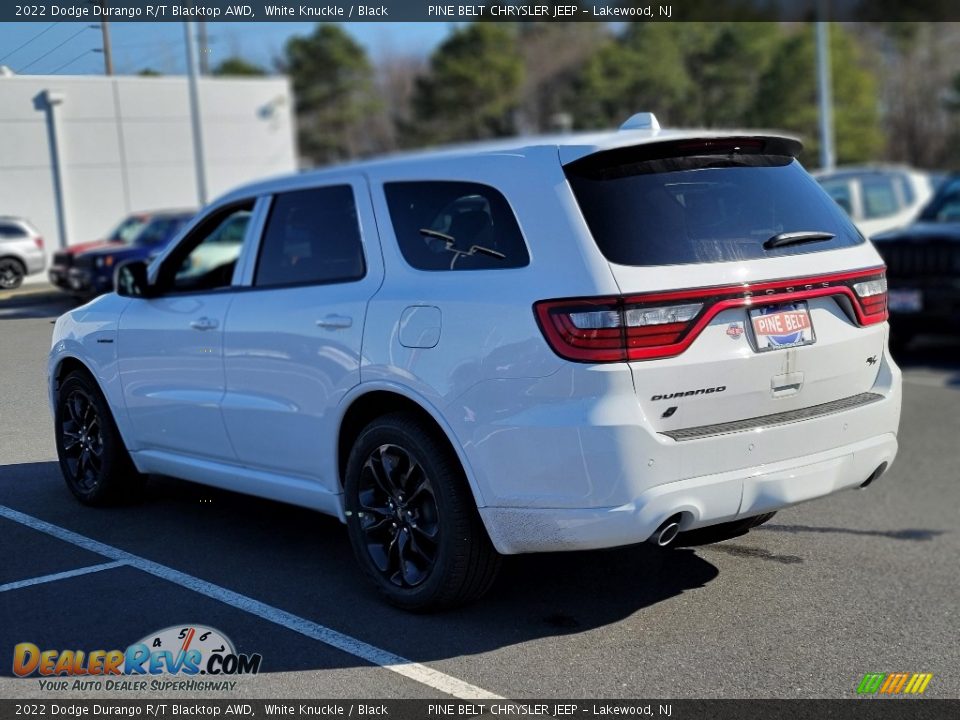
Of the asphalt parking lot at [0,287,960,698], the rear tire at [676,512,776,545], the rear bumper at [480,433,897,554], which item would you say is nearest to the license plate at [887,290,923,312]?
the asphalt parking lot at [0,287,960,698]

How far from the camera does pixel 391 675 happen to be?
13.5 feet

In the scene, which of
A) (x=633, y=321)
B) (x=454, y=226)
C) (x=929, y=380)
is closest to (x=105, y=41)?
(x=454, y=226)

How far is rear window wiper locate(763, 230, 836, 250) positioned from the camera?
14.8ft

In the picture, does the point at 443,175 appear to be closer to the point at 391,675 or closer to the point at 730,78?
the point at 391,675

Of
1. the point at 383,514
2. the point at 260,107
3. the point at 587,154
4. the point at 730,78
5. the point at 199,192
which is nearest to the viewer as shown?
the point at 587,154

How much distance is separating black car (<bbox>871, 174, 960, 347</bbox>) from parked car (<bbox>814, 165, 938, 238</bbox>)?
10.7 ft

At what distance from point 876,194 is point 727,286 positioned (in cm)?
1242

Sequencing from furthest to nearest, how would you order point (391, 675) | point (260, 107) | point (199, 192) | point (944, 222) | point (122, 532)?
point (260, 107) → point (199, 192) → point (944, 222) → point (122, 532) → point (391, 675)

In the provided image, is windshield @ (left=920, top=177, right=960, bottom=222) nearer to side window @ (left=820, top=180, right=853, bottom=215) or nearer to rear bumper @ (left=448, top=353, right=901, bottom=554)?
side window @ (left=820, top=180, right=853, bottom=215)

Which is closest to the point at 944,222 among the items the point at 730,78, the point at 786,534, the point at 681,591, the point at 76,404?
the point at 786,534

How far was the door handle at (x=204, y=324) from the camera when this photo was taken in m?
5.43

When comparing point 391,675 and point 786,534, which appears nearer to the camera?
point 391,675

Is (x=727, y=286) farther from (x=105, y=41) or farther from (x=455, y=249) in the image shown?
(x=105, y=41)

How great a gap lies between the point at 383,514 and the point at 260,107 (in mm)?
26234
